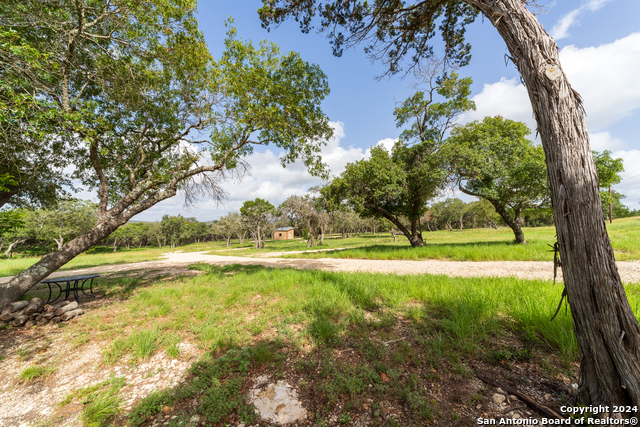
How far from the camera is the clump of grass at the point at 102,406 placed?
7.16ft

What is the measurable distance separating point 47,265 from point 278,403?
7.34 metres

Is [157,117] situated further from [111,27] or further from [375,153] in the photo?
[375,153]

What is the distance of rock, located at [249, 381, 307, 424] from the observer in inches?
85.7

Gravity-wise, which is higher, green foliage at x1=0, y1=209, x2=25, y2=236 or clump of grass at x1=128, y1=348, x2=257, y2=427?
green foliage at x1=0, y1=209, x2=25, y2=236

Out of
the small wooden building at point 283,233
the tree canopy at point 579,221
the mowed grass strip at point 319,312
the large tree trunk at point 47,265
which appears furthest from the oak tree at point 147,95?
the small wooden building at point 283,233

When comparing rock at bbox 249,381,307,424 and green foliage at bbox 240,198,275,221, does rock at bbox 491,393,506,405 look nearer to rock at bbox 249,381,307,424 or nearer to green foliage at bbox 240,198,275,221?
rock at bbox 249,381,307,424

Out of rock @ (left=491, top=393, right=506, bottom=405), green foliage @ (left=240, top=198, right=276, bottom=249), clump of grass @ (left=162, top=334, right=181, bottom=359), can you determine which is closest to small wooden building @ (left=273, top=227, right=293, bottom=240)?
green foliage @ (left=240, top=198, right=276, bottom=249)

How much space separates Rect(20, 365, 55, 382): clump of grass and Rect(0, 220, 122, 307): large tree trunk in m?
2.85

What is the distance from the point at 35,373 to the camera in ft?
9.76

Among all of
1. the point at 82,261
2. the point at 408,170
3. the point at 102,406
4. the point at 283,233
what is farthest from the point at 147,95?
the point at 283,233

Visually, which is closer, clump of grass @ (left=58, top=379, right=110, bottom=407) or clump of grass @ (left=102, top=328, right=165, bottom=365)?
clump of grass @ (left=58, top=379, right=110, bottom=407)

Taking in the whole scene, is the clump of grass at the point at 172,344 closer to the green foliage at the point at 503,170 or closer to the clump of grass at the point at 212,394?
the clump of grass at the point at 212,394

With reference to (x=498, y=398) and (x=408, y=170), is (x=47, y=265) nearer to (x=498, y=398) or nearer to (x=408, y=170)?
(x=498, y=398)

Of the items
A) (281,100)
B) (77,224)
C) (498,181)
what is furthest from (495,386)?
(77,224)
